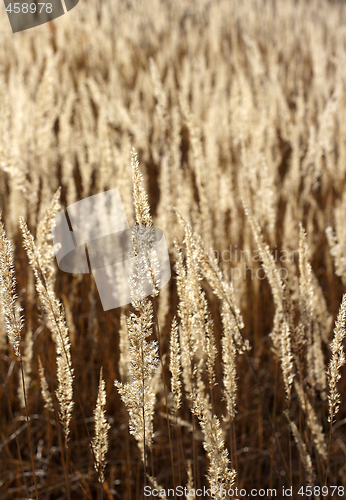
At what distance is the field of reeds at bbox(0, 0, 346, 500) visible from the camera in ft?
2.23

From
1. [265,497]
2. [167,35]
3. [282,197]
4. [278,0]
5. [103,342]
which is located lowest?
[265,497]

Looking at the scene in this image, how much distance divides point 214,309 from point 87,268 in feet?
1.76

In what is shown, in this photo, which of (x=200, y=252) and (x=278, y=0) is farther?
(x=278, y=0)

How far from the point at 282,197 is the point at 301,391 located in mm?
1681

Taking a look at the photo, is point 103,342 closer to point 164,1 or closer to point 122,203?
point 122,203

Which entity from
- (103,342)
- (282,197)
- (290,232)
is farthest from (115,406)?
(282,197)

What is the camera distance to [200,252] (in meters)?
0.74

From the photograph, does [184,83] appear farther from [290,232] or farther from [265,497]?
[265,497]

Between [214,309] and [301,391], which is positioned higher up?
[214,309]

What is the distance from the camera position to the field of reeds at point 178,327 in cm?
68

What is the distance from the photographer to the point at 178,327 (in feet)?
2.51

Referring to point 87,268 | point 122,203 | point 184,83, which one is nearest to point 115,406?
point 87,268

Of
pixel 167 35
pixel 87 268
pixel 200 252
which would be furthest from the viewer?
pixel 167 35

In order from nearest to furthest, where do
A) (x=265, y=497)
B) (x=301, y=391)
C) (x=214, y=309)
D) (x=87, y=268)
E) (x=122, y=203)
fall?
(x=301, y=391)
(x=265, y=497)
(x=122, y=203)
(x=214, y=309)
(x=87, y=268)
